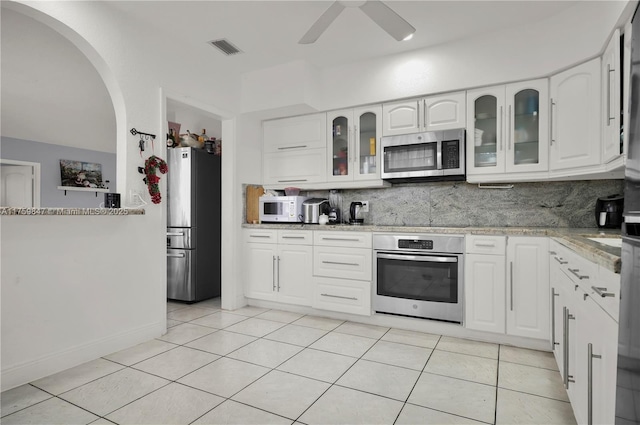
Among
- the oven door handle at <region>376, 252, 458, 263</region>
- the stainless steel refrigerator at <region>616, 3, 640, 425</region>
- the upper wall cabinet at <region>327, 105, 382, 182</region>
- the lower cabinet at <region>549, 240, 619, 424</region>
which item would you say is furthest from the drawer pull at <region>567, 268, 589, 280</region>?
the upper wall cabinet at <region>327, 105, 382, 182</region>

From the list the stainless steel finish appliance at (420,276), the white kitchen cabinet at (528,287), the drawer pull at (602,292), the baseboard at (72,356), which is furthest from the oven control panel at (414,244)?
the baseboard at (72,356)

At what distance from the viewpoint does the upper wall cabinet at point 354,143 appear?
3.59 m

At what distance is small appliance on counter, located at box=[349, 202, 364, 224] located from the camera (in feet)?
12.3

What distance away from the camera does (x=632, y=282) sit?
29.5 inches

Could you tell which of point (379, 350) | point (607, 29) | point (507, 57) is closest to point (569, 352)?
point (379, 350)

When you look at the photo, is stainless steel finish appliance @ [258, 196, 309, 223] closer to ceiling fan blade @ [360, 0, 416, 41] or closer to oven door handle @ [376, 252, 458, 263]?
oven door handle @ [376, 252, 458, 263]

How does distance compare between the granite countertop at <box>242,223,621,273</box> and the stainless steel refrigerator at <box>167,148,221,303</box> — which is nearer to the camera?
the granite countertop at <box>242,223,621,273</box>

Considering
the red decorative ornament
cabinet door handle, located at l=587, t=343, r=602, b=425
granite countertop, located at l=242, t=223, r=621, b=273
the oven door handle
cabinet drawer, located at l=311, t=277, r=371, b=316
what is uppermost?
the red decorative ornament

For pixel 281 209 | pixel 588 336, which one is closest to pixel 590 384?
pixel 588 336

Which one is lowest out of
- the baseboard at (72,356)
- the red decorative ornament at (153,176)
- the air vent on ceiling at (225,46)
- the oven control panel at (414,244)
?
the baseboard at (72,356)

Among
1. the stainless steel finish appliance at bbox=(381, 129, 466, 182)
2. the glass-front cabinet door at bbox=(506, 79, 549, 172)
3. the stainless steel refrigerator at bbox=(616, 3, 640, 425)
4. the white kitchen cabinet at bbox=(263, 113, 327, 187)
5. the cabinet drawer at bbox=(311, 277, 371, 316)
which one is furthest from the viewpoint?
the white kitchen cabinet at bbox=(263, 113, 327, 187)

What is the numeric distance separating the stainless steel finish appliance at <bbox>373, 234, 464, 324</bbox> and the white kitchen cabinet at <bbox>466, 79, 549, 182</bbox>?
2.44 feet

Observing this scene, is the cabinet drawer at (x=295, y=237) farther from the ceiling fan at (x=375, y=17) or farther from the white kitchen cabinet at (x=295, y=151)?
the ceiling fan at (x=375, y=17)

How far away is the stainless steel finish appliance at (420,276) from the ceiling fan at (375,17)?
163 cm
